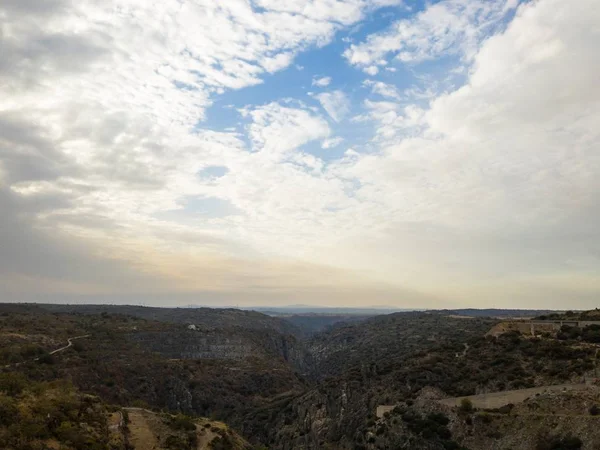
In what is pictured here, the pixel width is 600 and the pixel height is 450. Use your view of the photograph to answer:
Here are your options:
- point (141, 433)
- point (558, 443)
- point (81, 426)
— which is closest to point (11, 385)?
point (81, 426)

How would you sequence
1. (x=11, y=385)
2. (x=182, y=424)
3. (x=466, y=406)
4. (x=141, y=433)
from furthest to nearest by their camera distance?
(x=466, y=406) < (x=182, y=424) < (x=141, y=433) < (x=11, y=385)

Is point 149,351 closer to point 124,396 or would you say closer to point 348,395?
point 124,396

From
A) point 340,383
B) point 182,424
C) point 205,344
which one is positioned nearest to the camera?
point 182,424

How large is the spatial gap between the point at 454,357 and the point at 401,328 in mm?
91482

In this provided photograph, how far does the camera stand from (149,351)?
87500 mm

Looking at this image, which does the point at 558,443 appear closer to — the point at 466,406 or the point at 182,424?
the point at 466,406

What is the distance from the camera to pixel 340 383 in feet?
189

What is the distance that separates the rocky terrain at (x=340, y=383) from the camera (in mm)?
31078

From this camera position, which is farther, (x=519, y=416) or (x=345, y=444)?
(x=345, y=444)

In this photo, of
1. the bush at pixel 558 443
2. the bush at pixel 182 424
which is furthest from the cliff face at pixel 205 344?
the bush at pixel 558 443

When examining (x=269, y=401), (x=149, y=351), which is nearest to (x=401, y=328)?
(x=269, y=401)

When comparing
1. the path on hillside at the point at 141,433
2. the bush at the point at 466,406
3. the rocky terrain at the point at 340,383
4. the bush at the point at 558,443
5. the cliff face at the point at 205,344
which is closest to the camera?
the bush at the point at 558,443

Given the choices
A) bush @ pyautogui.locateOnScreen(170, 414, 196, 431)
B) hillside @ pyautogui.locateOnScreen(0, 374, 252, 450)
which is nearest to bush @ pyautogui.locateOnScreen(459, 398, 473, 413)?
hillside @ pyautogui.locateOnScreen(0, 374, 252, 450)

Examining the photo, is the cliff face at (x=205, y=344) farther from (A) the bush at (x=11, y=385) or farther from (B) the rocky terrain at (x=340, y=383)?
(A) the bush at (x=11, y=385)
